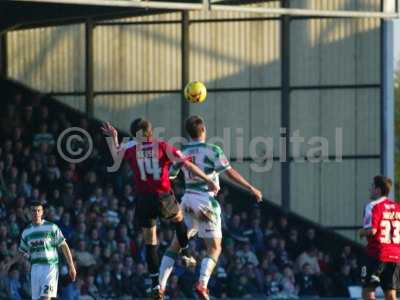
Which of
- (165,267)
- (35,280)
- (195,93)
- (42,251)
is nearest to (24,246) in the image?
(42,251)

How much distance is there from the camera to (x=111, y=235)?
30.3 m

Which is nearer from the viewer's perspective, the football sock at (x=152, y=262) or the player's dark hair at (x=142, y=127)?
the player's dark hair at (x=142, y=127)

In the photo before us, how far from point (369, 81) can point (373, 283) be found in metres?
15.2

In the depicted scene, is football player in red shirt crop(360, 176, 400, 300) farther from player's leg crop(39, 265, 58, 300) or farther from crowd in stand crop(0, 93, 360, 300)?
crowd in stand crop(0, 93, 360, 300)

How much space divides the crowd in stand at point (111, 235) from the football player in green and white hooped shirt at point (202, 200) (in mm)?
9139

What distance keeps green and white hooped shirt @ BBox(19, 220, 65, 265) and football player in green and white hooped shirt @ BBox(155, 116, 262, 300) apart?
212 centimetres

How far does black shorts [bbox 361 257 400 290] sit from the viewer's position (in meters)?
20.3

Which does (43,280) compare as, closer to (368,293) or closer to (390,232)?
(368,293)

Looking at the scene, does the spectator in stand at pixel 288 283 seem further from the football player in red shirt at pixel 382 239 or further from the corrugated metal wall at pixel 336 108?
the football player in red shirt at pixel 382 239

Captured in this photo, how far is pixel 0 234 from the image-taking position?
29.1 meters

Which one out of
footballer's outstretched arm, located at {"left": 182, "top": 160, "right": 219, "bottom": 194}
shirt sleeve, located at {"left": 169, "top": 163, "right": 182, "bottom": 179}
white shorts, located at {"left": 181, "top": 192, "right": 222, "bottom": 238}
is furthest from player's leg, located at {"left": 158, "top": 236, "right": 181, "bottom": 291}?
footballer's outstretched arm, located at {"left": 182, "top": 160, "right": 219, "bottom": 194}

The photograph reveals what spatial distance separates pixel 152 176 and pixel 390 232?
364cm

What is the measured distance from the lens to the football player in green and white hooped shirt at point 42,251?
67.3 ft

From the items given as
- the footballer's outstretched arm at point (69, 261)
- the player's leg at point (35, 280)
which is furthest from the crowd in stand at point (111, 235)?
the footballer's outstretched arm at point (69, 261)
